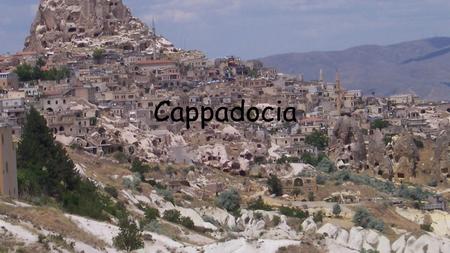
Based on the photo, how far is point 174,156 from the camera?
84750 mm

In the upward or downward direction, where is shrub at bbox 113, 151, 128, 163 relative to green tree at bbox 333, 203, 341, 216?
upward

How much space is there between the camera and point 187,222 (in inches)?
2314

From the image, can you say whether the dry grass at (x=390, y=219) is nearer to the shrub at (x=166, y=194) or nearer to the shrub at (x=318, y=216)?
the shrub at (x=318, y=216)

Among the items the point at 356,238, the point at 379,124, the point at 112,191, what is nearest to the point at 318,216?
the point at 356,238

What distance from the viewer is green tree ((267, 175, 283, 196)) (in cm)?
7669

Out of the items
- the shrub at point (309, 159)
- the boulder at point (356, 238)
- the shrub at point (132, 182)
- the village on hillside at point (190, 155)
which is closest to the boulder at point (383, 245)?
the village on hillside at point (190, 155)

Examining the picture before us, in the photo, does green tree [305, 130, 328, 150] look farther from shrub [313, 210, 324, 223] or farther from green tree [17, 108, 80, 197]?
green tree [17, 108, 80, 197]

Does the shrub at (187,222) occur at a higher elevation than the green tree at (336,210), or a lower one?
higher

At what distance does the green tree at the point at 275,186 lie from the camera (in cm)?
7669

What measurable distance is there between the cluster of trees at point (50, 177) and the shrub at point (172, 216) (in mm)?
2618

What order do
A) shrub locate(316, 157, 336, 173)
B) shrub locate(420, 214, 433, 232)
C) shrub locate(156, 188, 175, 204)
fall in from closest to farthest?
shrub locate(156, 188, 175, 204)
shrub locate(420, 214, 433, 232)
shrub locate(316, 157, 336, 173)

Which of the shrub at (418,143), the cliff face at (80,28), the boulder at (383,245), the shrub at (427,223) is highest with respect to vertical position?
the cliff face at (80,28)

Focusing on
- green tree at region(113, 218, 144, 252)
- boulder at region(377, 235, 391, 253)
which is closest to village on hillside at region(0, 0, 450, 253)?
green tree at region(113, 218, 144, 252)

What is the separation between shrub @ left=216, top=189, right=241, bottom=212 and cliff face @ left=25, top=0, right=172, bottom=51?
6070 centimetres
